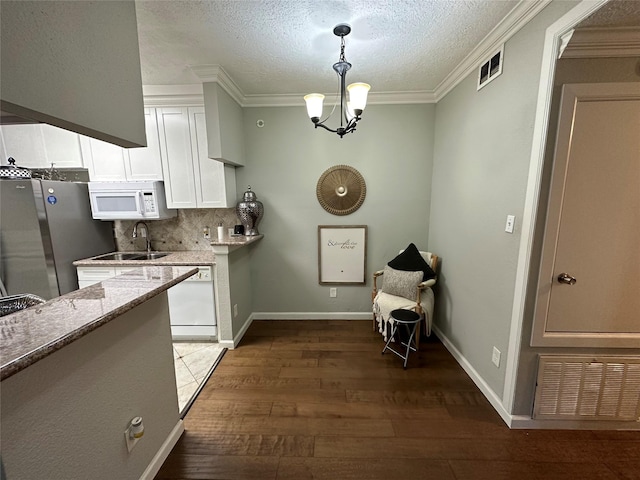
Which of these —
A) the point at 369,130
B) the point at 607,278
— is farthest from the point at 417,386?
the point at 369,130

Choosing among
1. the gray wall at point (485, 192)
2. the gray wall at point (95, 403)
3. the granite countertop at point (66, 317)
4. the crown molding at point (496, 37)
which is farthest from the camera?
the gray wall at point (485, 192)

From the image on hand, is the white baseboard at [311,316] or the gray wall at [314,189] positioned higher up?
the gray wall at [314,189]

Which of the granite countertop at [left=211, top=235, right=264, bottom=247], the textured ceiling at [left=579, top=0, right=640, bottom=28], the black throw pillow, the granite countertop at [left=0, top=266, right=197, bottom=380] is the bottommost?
the black throw pillow

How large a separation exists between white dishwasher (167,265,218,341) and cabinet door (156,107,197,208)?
0.86m

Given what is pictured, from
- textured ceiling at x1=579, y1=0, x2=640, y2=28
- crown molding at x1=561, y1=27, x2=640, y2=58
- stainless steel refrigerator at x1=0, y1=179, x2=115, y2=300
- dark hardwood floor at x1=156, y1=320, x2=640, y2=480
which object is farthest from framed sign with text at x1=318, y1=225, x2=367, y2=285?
stainless steel refrigerator at x1=0, y1=179, x2=115, y2=300

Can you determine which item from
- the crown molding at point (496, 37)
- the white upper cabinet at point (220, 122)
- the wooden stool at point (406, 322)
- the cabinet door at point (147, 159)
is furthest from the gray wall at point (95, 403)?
the crown molding at point (496, 37)

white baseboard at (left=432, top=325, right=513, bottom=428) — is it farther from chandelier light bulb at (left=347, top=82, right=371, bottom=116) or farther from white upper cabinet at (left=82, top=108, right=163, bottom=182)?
white upper cabinet at (left=82, top=108, right=163, bottom=182)

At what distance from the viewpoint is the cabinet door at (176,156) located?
8.72ft

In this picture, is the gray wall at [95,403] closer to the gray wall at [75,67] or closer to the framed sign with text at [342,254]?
the gray wall at [75,67]

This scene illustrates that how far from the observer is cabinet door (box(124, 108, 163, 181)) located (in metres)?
2.68

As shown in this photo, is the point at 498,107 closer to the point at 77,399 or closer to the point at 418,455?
the point at 418,455

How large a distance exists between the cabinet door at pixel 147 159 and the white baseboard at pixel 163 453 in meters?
2.38

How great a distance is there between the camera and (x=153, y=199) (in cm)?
273

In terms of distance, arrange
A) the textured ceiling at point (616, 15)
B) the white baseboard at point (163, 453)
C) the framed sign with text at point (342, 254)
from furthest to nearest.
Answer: the framed sign with text at point (342, 254) → the white baseboard at point (163, 453) → the textured ceiling at point (616, 15)
